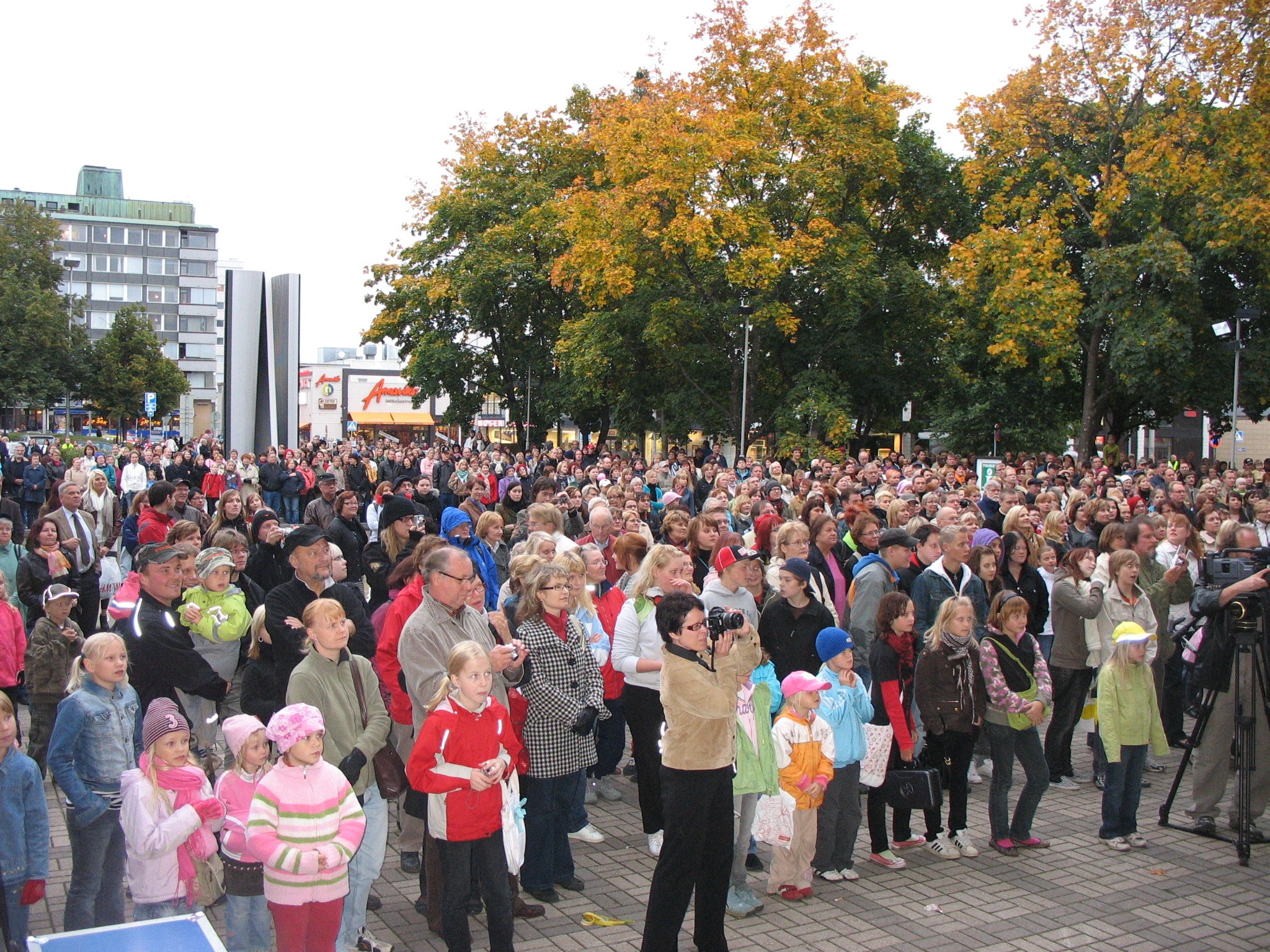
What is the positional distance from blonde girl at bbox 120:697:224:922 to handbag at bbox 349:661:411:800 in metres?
0.73

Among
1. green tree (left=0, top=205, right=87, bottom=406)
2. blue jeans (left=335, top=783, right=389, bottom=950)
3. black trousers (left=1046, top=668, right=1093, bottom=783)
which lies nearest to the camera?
blue jeans (left=335, top=783, right=389, bottom=950)

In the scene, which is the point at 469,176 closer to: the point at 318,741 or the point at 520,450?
the point at 520,450

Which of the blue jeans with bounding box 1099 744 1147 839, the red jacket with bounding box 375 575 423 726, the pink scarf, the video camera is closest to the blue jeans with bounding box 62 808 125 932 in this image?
the pink scarf

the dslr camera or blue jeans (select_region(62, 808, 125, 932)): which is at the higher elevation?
the dslr camera

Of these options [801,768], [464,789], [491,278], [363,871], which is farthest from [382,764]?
[491,278]

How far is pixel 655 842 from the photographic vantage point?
250 inches

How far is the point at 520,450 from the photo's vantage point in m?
40.2

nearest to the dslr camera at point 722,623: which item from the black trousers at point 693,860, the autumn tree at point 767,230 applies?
the black trousers at point 693,860

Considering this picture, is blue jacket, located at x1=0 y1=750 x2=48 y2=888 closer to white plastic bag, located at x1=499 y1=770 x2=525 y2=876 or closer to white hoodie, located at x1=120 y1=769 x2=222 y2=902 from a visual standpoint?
white hoodie, located at x1=120 y1=769 x2=222 y2=902

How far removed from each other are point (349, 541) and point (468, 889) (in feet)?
14.8

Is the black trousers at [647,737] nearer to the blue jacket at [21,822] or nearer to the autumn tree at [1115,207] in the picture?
the blue jacket at [21,822]

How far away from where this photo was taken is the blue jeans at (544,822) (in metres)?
5.59

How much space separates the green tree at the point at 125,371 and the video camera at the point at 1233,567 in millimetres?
60772

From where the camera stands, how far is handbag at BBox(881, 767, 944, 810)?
20.6ft
